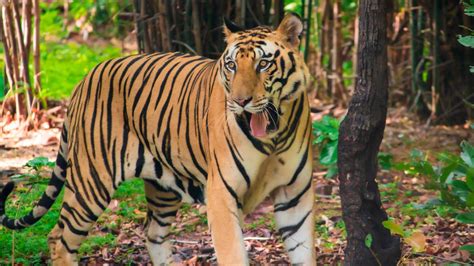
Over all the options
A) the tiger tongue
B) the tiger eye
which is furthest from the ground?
the tiger eye

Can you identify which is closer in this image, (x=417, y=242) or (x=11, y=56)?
(x=417, y=242)

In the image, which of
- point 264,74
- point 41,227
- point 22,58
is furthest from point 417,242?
point 22,58

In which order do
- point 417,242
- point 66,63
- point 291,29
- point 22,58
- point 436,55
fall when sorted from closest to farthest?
point 291,29, point 417,242, point 22,58, point 436,55, point 66,63

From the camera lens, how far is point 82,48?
40.4ft

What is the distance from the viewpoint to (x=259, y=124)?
14.7 ft

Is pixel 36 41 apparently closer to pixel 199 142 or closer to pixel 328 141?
pixel 328 141

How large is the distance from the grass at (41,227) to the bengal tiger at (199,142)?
338 millimetres

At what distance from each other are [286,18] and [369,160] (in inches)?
31.9

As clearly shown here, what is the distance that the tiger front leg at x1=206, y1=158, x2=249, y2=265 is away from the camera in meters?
4.58

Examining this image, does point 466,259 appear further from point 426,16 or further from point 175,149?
point 426,16

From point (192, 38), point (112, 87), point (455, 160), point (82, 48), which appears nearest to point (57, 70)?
point (82, 48)

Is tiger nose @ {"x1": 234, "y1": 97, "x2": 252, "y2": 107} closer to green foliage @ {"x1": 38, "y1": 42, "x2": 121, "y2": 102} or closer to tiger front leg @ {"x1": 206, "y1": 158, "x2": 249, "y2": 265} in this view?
tiger front leg @ {"x1": 206, "y1": 158, "x2": 249, "y2": 265}

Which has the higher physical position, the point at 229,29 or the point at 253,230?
the point at 229,29

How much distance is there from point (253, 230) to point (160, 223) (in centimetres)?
96
